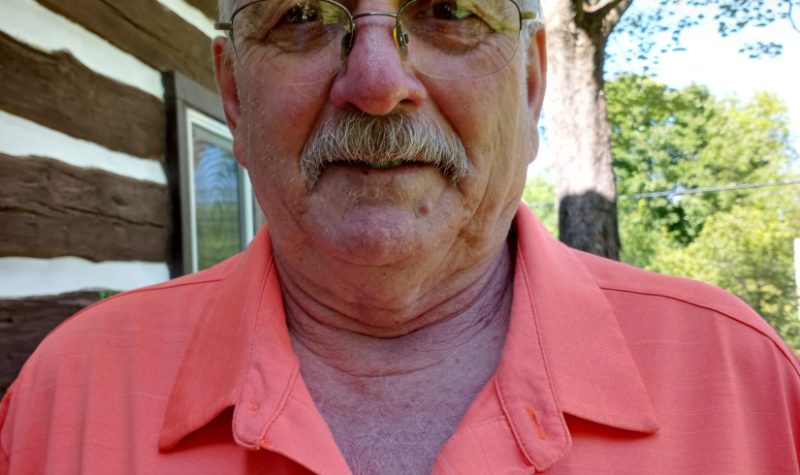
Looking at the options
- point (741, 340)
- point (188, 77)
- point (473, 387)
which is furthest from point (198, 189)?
point (741, 340)

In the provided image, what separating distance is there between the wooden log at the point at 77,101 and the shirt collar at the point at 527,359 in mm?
1309

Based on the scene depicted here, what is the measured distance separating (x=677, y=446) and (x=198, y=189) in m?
3.13

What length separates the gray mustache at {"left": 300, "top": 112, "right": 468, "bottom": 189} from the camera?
1396 millimetres

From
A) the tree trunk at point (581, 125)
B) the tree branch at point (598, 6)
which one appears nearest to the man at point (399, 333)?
the tree trunk at point (581, 125)

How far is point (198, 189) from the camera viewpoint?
3932mm

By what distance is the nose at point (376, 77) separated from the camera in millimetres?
1360

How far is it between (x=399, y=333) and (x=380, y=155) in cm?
44

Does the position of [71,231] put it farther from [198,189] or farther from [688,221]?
[688,221]

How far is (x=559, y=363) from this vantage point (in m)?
1.44

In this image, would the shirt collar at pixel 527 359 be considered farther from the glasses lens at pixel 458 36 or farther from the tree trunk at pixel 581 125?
the tree trunk at pixel 581 125

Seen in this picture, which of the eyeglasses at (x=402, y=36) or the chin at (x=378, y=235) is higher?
the eyeglasses at (x=402, y=36)

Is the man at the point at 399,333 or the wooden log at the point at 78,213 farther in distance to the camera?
the wooden log at the point at 78,213

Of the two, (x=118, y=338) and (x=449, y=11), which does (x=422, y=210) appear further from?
(x=118, y=338)

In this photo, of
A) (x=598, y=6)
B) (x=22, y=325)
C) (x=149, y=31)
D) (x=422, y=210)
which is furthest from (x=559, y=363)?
(x=598, y=6)
